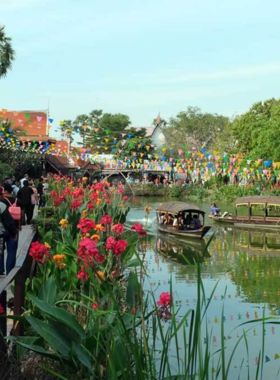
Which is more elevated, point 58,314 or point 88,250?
point 88,250

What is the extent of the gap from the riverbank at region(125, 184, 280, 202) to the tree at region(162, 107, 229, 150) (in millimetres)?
10660

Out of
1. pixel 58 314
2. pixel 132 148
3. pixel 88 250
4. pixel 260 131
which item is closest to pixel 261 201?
pixel 260 131

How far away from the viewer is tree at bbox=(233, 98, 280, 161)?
133 feet

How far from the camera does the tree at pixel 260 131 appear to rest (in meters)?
40.6

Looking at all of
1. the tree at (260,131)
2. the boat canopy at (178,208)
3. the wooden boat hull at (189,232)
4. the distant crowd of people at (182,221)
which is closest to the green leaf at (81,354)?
the wooden boat hull at (189,232)

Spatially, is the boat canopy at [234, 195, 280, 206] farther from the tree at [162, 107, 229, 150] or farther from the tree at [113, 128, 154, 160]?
the tree at [162, 107, 229, 150]

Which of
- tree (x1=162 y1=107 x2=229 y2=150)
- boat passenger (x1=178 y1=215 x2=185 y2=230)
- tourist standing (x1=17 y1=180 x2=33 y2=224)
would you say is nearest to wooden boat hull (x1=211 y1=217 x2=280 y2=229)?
boat passenger (x1=178 y1=215 x2=185 y2=230)

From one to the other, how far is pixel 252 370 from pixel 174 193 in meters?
46.5

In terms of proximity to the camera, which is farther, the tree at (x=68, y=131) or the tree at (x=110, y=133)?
the tree at (x=110, y=133)

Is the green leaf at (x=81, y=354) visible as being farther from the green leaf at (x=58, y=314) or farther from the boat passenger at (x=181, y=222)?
the boat passenger at (x=181, y=222)

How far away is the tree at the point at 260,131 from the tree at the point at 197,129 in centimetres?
1762

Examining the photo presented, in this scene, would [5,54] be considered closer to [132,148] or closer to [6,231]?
[6,231]

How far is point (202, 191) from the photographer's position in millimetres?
53469

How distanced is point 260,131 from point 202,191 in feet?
37.7
